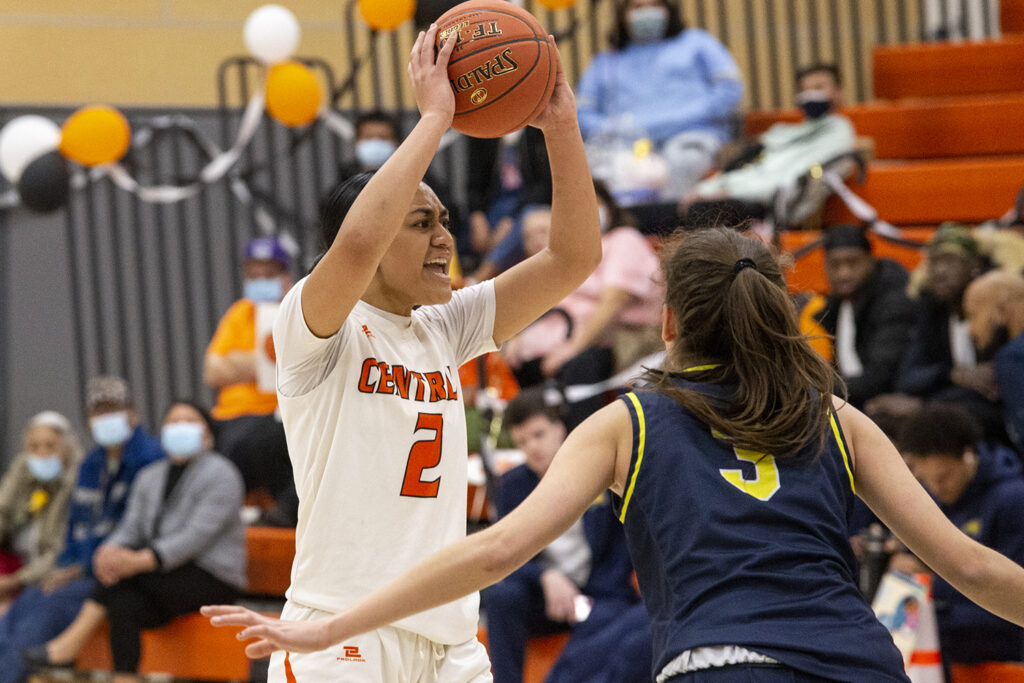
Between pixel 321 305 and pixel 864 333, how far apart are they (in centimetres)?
384

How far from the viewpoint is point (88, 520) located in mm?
6324

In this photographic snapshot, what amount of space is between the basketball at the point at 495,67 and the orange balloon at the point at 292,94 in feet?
13.0

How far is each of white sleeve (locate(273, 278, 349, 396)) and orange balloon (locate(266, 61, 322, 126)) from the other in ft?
13.8

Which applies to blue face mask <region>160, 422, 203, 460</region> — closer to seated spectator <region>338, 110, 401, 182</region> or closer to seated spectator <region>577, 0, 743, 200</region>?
seated spectator <region>338, 110, 401, 182</region>

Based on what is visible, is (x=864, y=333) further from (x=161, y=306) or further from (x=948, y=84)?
(x=161, y=306)

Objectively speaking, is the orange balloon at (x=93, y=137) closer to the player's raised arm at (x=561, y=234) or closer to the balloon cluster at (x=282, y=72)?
the balloon cluster at (x=282, y=72)

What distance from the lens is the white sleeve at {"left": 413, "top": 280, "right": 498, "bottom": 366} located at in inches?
105

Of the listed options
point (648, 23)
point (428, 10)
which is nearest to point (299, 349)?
point (428, 10)

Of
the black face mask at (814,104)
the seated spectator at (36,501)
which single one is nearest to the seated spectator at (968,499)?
the black face mask at (814,104)

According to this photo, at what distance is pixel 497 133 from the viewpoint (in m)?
2.54

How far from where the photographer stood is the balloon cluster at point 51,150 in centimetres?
647

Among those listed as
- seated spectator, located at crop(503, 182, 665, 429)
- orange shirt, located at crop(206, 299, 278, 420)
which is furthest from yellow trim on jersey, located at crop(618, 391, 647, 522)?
orange shirt, located at crop(206, 299, 278, 420)

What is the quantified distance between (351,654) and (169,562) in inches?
144

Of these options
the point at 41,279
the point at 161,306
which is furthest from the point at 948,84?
the point at 41,279
